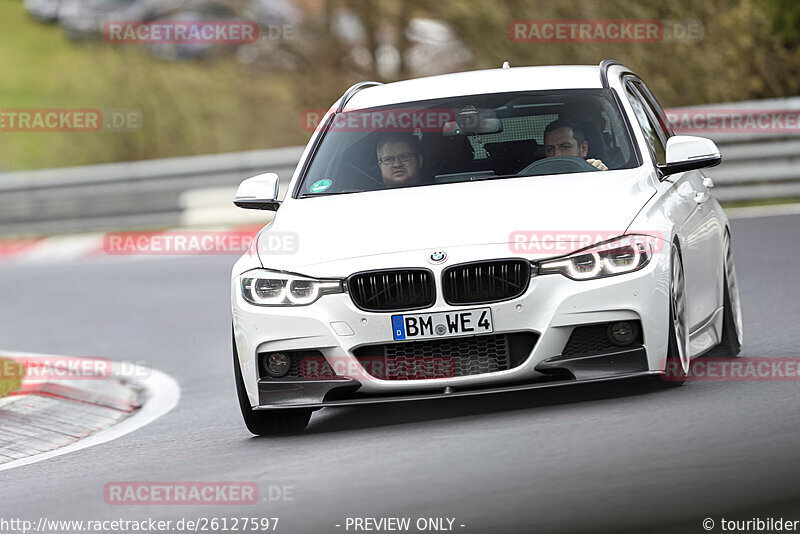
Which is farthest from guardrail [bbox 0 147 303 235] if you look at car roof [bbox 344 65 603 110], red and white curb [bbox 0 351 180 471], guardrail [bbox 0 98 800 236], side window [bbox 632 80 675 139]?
car roof [bbox 344 65 603 110]

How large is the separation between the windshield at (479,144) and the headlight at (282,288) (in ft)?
3.62

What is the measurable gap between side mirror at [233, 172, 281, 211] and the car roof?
0.80 meters

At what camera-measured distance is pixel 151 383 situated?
460 inches

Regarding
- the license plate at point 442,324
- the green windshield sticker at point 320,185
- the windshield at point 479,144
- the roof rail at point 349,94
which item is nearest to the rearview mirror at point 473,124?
the windshield at point 479,144

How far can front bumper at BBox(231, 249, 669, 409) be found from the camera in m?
7.26

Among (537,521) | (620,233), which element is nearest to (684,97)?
(620,233)

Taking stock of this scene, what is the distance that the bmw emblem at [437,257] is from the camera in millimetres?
7355

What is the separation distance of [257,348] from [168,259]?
13.1m

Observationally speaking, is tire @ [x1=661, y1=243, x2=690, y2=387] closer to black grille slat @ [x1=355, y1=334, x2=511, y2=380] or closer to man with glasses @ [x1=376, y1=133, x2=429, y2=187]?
black grille slat @ [x1=355, y1=334, x2=511, y2=380]

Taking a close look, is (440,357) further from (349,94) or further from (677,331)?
(349,94)

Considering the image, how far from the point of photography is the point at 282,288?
7641mm

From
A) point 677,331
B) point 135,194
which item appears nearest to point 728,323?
point 677,331

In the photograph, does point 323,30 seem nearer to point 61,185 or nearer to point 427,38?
point 427,38

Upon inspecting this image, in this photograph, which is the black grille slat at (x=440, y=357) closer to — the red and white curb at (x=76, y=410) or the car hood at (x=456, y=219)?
the car hood at (x=456, y=219)
